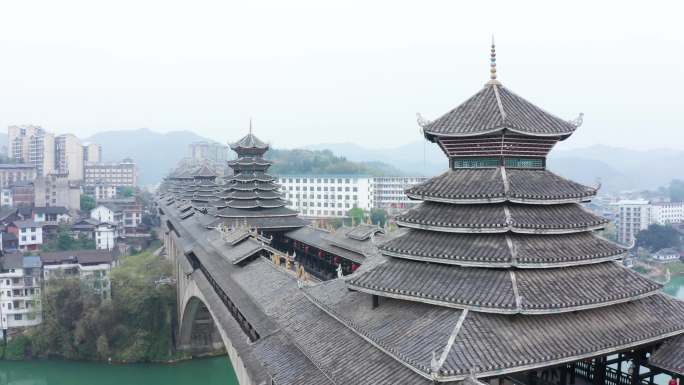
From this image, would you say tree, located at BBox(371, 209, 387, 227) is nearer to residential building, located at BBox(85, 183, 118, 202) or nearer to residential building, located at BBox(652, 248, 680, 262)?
residential building, located at BBox(652, 248, 680, 262)

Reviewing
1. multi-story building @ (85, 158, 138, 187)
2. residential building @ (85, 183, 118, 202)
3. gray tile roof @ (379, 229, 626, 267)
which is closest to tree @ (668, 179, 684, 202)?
residential building @ (85, 183, 118, 202)

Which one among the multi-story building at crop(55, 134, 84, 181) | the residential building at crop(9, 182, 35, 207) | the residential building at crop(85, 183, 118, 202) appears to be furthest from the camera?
the multi-story building at crop(55, 134, 84, 181)

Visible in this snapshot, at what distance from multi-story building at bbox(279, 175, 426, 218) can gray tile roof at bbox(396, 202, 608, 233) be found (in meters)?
91.3

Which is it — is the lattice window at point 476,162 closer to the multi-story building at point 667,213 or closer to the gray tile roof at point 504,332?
the gray tile roof at point 504,332

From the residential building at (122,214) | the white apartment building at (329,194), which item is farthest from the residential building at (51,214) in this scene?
the white apartment building at (329,194)

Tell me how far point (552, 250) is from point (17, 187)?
92.6 metres

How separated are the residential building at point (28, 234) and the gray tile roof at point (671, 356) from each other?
225 feet


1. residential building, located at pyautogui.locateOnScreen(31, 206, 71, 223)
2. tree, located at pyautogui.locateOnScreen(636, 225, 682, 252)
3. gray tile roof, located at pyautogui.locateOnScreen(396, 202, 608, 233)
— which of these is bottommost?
tree, located at pyautogui.locateOnScreen(636, 225, 682, 252)

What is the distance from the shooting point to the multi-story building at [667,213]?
105 m

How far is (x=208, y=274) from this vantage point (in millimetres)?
33156

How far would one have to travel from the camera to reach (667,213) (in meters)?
109

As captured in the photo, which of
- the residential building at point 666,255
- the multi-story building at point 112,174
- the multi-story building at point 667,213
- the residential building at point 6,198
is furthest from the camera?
the multi-story building at point 112,174

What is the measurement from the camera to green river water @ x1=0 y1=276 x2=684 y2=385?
4228cm

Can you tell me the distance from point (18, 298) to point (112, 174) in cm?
8943
